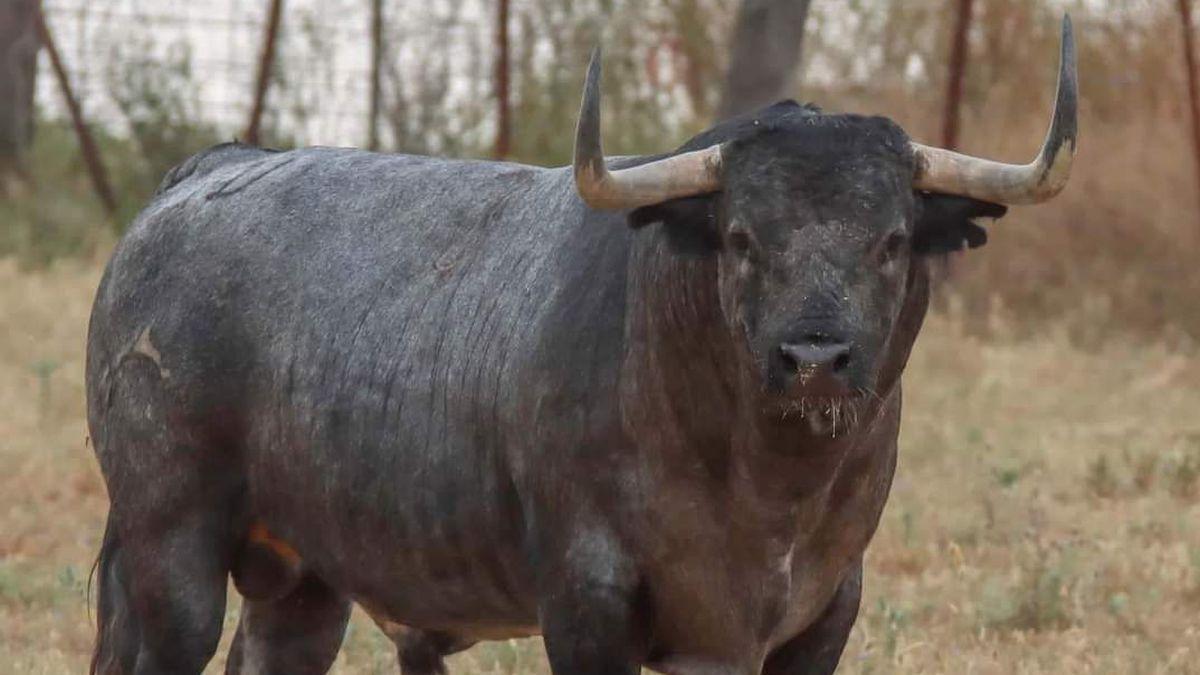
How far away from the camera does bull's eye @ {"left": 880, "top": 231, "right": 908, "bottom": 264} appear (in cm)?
529

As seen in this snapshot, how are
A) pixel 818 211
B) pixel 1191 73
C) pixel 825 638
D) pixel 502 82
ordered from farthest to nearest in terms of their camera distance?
pixel 502 82, pixel 1191 73, pixel 825 638, pixel 818 211

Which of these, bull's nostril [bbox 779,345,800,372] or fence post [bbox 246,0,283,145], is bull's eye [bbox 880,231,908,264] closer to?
→ bull's nostril [bbox 779,345,800,372]

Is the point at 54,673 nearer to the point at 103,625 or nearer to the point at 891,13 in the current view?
the point at 103,625

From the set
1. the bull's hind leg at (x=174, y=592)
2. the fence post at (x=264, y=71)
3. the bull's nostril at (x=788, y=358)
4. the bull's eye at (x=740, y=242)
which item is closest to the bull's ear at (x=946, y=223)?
the bull's eye at (x=740, y=242)

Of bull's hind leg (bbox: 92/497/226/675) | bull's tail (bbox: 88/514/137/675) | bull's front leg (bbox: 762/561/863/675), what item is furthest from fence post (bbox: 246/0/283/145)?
bull's front leg (bbox: 762/561/863/675)

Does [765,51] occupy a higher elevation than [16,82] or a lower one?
higher

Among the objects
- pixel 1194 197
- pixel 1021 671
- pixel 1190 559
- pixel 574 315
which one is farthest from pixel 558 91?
pixel 574 315

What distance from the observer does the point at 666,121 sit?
770 inches

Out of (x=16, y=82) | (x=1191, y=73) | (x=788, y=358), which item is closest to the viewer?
(x=788, y=358)

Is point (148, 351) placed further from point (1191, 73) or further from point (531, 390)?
point (1191, 73)

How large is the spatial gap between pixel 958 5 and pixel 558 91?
3.33 metres

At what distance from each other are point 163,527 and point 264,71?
1098 centimetres

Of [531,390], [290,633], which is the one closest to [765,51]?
[290,633]

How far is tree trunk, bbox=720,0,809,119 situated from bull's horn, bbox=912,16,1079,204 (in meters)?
10.6
